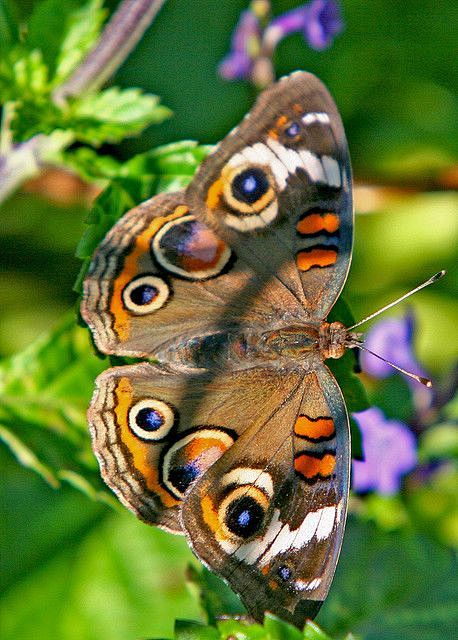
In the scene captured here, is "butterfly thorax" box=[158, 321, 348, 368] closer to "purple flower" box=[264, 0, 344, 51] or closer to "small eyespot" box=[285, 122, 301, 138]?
"small eyespot" box=[285, 122, 301, 138]

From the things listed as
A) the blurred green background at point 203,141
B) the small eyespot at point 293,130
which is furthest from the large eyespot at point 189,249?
the blurred green background at point 203,141

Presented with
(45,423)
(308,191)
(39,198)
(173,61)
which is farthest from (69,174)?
(308,191)

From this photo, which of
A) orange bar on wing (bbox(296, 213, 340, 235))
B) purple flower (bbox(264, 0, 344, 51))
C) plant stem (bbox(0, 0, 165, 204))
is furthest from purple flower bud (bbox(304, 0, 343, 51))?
orange bar on wing (bbox(296, 213, 340, 235))

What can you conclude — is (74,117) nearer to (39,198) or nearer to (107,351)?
(107,351)

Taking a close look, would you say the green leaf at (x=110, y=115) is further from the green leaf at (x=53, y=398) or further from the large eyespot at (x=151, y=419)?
the large eyespot at (x=151, y=419)

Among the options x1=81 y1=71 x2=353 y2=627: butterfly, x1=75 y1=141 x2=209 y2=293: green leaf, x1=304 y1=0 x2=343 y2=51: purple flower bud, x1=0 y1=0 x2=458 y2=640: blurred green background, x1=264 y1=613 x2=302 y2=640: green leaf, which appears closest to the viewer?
A: x1=264 y1=613 x2=302 y2=640: green leaf

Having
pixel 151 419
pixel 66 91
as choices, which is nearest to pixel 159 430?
pixel 151 419
